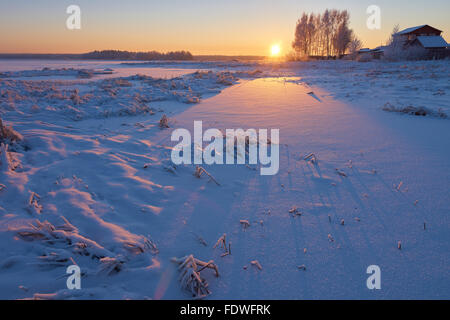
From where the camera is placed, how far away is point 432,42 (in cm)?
3284
